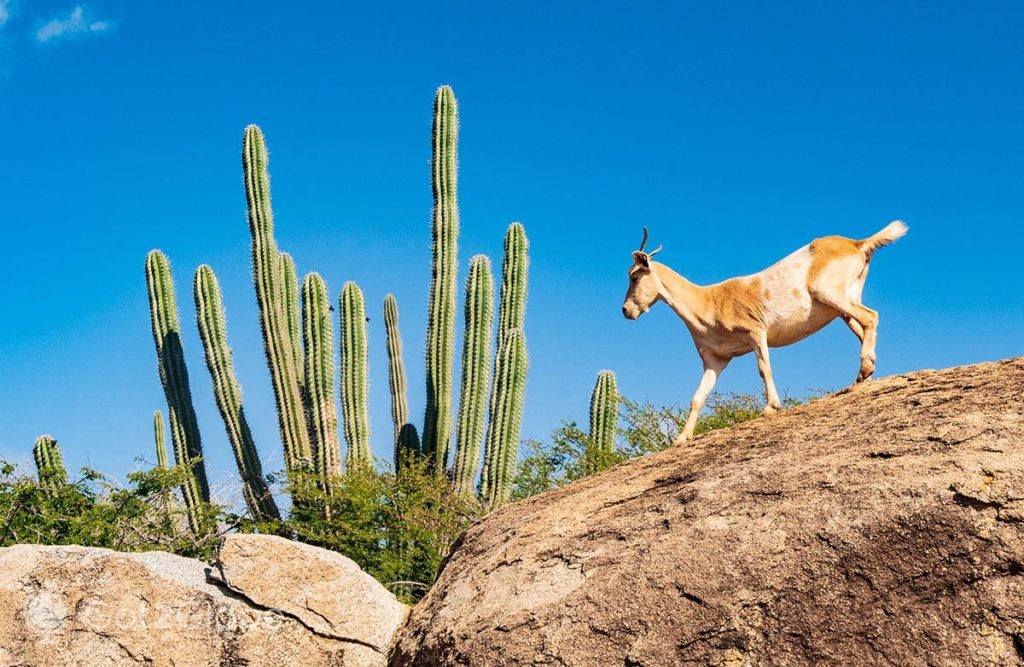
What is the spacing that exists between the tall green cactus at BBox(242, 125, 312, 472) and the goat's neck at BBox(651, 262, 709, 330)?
12.5 meters


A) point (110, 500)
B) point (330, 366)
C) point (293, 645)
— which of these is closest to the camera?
point (293, 645)

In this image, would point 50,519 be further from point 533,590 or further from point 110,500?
point 533,590

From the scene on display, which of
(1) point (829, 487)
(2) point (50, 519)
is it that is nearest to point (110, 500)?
(2) point (50, 519)

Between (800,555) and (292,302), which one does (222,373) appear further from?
(800,555)

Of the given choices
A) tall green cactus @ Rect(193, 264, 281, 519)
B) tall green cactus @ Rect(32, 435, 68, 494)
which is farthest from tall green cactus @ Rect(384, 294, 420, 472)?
tall green cactus @ Rect(32, 435, 68, 494)

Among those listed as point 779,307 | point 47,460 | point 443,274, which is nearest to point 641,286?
point 779,307

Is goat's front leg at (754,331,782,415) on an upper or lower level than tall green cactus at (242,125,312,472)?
lower

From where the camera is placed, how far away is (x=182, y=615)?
28.8 ft

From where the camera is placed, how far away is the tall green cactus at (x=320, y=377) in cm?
2069

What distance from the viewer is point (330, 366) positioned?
20984mm

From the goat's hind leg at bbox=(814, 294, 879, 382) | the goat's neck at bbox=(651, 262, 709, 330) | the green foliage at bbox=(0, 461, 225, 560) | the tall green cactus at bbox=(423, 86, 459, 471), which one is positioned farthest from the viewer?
the tall green cactus at bbox=(423, 86, 459, 471)

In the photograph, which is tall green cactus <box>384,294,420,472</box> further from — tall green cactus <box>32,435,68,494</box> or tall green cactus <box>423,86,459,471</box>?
tall green cactus <box>32,435,68,494</box>

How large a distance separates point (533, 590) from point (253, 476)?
14467 millimetres

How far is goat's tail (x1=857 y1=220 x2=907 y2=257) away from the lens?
29.3 ft
